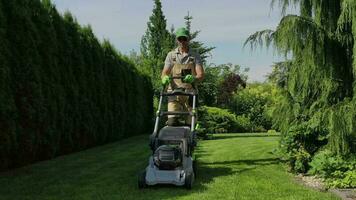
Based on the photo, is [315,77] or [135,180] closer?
[135,180]

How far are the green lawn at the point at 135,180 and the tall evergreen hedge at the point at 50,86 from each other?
0.56m

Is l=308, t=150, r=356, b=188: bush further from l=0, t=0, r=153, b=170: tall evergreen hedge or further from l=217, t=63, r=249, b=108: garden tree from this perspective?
l=217, t=63, r=249, b=108: garden tree

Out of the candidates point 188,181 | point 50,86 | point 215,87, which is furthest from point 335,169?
point 215,87

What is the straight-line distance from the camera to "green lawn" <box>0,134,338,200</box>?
567 centimetres

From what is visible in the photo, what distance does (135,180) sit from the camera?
6.65 meters

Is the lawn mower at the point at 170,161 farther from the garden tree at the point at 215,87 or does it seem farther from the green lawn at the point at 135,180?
the garden tree at the point at 215,87

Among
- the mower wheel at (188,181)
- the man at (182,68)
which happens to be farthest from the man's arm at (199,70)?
the mower wheel at (188,181)

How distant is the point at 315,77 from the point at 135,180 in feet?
10.5

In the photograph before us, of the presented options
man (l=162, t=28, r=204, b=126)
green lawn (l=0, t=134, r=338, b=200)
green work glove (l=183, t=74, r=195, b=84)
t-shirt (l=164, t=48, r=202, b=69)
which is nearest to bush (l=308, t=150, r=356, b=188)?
green lawn (l=0, t=134, r=338, b=200)

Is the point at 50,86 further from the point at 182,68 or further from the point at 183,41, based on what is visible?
the point at 183,41

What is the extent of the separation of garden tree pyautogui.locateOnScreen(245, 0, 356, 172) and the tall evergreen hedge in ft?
12.6

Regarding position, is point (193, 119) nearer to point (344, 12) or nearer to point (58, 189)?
point (58, 189)

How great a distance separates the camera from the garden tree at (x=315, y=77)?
6.79m

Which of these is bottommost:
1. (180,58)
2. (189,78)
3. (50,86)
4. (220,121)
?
(220,121)
